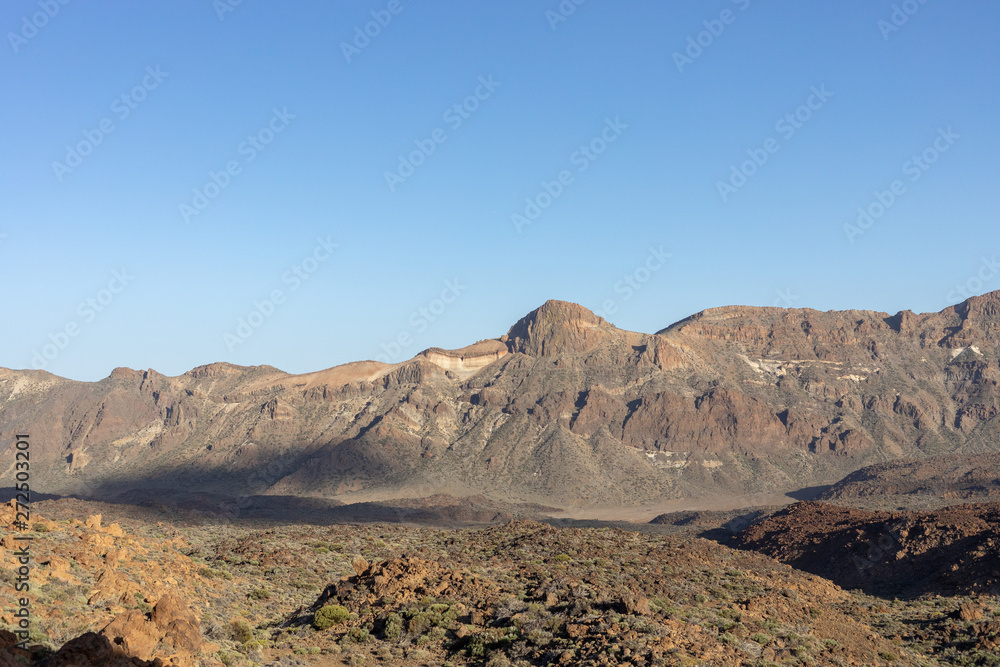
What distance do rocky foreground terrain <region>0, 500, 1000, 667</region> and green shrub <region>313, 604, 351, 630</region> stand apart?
0.07 m

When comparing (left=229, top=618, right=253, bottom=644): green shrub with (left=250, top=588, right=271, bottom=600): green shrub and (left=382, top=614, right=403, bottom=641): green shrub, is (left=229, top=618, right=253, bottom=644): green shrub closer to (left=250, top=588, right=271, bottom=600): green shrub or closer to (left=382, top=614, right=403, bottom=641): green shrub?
(left=382, top=614, right=403, bottom=641): green shrub

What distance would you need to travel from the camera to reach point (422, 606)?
31.4 meters

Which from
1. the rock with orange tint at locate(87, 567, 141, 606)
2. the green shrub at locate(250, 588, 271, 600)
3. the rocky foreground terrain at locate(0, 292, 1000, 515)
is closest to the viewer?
the rock with orange tint at locate(87, 567, 141, 606)

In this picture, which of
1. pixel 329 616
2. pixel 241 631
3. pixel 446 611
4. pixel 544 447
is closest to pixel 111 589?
pixel 241 631

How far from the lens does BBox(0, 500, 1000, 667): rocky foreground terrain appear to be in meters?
24.4

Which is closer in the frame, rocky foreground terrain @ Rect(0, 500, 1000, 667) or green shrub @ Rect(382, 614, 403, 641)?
rocky foreground terrain @ Rect(0, 500, 1000, 667)

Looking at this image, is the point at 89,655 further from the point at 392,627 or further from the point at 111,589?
the point at 392,627

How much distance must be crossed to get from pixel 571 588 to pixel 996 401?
19304 cm

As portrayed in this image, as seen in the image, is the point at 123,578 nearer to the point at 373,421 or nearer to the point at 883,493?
the point at 883,493

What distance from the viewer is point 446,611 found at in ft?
101

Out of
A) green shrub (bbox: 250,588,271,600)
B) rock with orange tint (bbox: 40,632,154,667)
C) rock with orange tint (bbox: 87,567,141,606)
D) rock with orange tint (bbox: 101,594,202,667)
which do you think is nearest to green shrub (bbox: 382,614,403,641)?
rock with orange tint (bbox: 101,594,202,667)

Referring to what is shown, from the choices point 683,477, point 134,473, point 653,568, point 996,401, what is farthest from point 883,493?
point 134,473

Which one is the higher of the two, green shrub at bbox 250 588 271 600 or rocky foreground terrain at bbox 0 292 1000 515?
rocky foreground terrain at bbox 0 292 1000 515

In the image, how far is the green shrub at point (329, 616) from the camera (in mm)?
30547
